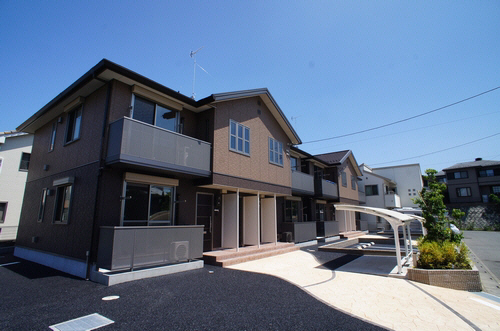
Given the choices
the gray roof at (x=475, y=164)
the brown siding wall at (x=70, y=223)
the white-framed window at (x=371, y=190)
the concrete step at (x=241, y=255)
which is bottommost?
the concrete step at (x=241, y=255)

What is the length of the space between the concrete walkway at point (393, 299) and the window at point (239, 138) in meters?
4.63

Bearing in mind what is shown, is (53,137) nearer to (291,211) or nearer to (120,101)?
(120,101)

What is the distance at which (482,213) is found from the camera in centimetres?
3184

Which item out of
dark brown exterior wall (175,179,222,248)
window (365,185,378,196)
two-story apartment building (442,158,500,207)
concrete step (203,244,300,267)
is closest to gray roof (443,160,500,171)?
two-story apartment building (442,158,500,207)

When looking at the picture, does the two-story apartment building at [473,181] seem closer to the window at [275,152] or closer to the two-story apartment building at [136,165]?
the window at [275,152]

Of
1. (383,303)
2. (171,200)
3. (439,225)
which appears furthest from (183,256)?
(439,225)

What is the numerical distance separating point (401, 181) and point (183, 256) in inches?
1424

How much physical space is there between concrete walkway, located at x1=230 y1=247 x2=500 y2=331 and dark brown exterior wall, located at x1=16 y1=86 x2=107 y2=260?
5010mm

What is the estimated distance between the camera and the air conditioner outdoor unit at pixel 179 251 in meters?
7.60

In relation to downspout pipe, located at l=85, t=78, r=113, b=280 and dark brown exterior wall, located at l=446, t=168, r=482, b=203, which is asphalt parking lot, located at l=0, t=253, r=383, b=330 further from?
dark brown exterior wall, located at l=446, t=168, r=482, b=203

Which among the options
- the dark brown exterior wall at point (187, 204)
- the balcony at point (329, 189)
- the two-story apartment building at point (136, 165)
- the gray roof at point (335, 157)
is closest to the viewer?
the two-story apartment building at point (136, 165)

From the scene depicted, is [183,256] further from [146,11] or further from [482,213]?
[482,213]

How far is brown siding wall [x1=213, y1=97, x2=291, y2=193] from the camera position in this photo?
9.95 metres

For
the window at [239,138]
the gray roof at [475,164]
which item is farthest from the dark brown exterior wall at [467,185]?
the window at [239,138]
